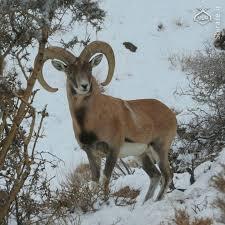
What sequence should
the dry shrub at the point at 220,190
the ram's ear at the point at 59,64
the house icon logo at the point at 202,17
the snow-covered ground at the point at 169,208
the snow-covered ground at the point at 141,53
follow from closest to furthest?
the dry shrub at the point at 220,190
the snow-covered ground at the point at 169,208
the ram's ear at the point at 59,64
the snow-covered ground at the point at 141,53
the house icon logo at the point at 202,17

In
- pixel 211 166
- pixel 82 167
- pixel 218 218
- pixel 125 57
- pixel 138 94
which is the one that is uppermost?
pixel 125 57

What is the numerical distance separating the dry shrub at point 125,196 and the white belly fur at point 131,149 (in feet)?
1.66

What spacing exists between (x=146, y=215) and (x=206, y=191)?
29.2 inches

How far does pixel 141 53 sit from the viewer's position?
22.3 m

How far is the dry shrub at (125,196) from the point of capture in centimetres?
738

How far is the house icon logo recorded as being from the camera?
23.7 m

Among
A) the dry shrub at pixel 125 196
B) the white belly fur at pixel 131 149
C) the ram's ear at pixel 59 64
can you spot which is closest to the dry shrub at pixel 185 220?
the dry shrub at pixel 125 196

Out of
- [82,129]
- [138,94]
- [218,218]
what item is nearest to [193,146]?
[82,129]

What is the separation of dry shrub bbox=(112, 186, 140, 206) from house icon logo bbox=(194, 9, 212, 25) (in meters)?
15.8

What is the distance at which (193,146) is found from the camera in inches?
419

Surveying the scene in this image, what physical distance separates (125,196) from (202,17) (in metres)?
16.8

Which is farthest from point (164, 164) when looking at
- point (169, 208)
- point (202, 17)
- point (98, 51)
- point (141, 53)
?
point (202, 17)

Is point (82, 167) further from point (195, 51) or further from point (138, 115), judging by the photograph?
point (195, 51)
